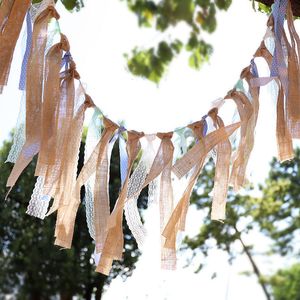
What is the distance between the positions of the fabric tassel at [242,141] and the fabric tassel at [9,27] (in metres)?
0.28

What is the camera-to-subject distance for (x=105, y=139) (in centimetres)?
74

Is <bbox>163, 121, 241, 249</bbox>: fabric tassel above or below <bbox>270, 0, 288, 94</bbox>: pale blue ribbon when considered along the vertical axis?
below

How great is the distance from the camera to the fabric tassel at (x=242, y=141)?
0.71 m

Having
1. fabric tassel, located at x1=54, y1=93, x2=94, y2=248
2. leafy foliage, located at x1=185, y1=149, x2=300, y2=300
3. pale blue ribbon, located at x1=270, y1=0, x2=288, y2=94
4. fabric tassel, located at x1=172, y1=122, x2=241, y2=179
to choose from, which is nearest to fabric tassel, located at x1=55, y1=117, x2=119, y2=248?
fabric tassel, located at x1=54, y1=93, x2=94, y2=248

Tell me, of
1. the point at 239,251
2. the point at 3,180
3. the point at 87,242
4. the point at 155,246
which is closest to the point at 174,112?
the point at 155,246

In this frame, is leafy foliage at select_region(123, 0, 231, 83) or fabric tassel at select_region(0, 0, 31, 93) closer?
fabric tassel at select_region(0, 0, 31, 93)

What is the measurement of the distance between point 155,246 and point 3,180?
36 cm

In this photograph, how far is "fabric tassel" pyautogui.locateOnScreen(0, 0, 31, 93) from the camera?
64 cm

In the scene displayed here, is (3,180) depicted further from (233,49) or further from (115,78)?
(233,49)

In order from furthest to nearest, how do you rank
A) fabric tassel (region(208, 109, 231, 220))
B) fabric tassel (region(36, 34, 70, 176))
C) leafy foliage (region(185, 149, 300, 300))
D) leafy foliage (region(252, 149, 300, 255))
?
1. leafy foliage (region(252, 149, 300, 255))
2. leafy foliage (region(185, 149, 300, 300))
3. fabric tassel (region(208, 109, 231, 220))
4. fabric tassel (region(36, 34, 70, 176))

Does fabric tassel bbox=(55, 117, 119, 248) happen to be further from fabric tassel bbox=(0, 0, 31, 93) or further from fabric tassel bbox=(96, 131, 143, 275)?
fabric tassel bbox=(0, 0, 31, 93)

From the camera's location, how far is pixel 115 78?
821 millimetres

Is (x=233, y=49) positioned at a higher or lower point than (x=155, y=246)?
higher

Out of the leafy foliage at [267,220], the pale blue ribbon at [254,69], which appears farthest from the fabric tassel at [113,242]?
the leafy foliage at [267,220]
